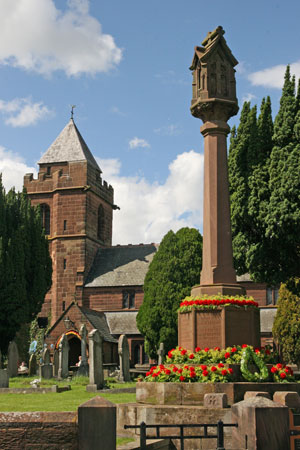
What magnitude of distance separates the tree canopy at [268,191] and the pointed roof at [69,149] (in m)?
33.2

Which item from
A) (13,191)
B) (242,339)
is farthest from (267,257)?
(13,191)

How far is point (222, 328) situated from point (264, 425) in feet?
18.2

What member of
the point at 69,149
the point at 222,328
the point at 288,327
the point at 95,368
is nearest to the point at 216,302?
the point at 222,328

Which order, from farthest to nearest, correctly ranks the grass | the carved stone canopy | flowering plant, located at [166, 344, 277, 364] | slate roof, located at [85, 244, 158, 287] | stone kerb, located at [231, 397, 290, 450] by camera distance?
1. slate roof, located at [85, 244, 158, 287]
2. the carved stone canopy
3. the grass
4. flowering plant, located at [166, 344, 277, 364]
5. stone kerb, located at [231, 397, 290, 450]

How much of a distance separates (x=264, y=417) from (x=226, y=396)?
3098mm

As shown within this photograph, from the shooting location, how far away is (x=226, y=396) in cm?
1130

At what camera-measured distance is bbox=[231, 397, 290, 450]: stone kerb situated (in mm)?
8227

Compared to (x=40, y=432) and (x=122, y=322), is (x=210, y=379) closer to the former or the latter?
(x=40, y=432)

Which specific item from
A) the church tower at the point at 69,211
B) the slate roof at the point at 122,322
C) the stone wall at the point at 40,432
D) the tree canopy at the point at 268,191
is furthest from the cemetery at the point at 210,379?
the church tower at the point at 69,211

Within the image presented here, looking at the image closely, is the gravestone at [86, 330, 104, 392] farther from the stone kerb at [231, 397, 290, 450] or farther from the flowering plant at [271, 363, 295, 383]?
the stone kerb at [231, 397, 290, 450]

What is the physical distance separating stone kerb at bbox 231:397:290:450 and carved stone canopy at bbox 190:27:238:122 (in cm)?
884

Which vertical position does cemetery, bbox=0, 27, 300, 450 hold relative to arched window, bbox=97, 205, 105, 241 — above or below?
below

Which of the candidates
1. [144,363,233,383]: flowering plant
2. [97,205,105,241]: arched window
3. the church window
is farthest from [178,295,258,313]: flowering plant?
[97,205,105,241]: arched window

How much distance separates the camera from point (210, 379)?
40.6ft
